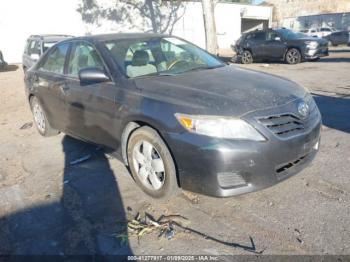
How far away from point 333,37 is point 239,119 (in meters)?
32.3

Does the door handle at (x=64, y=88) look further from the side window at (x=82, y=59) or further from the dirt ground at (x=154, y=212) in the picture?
the dirt ground at (x=154, y=212)

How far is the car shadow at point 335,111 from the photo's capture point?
585 cm

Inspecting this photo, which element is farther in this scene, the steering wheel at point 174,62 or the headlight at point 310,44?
the headlight at point 310,44

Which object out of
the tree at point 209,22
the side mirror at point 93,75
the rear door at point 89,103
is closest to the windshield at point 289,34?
the tree at point 209,22

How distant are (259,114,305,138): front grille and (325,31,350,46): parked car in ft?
102

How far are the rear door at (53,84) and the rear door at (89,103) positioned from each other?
0.64 feet

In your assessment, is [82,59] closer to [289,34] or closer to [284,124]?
[284,124]

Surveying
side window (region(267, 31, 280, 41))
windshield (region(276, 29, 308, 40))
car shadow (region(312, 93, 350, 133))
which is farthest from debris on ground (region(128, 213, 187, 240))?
side window (region(267, 31, 280, 41))

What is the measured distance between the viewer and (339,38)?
3117cm

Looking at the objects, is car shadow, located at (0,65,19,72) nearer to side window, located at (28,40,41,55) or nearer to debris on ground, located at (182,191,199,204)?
side window, located at (28,40,41,55)

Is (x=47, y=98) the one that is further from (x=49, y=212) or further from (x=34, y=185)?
(x=49, y=212)

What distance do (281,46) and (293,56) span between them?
0.79 meters

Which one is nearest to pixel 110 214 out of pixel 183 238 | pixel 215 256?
pixel 183 238

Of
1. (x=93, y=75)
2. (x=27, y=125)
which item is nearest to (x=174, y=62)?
(x=93, y=75)
